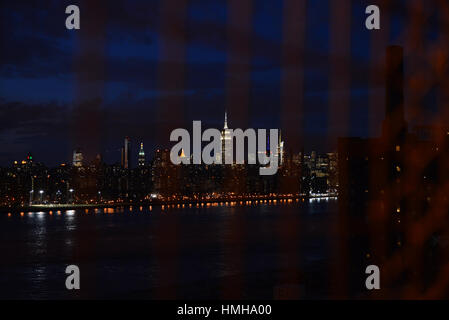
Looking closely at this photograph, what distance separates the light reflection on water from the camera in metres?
13.7

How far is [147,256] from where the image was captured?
19.9 metres

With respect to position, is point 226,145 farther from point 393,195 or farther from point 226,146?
point 393,195

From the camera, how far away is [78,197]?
64375 millimetres

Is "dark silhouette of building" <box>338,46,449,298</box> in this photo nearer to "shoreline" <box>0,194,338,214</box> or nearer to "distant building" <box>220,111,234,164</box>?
"shoreline" <box>0,194,338,214</box>

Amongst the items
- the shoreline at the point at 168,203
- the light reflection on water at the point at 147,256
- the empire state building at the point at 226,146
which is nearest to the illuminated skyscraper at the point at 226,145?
the empire state building at the point at 226,146

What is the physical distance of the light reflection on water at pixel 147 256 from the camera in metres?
13.7

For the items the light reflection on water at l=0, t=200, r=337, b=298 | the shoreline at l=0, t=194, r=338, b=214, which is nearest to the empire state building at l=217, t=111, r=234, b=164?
the shoreline at l=0, t=194, r=338, b=214

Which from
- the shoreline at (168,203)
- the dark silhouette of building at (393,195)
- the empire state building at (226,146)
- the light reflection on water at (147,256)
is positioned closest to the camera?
the dark silhouette of building at (393,195)

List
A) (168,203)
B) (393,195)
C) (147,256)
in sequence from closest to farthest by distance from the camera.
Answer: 1. (393,195)
2. (147,256)
3. (168,203)

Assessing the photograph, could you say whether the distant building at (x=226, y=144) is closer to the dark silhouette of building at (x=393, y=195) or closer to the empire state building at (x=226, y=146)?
the empire state building at (x=226, y=146)

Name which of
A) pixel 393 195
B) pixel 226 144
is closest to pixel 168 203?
pixel 226 144
